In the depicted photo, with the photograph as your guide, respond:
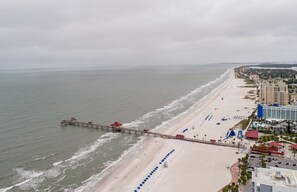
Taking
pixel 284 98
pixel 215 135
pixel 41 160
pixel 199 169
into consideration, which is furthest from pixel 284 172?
pixel 284 98

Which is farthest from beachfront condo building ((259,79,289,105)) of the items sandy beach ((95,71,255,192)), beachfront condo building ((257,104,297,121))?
sandy beach ((95,71,255,192))

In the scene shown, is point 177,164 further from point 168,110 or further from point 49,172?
point 168,110

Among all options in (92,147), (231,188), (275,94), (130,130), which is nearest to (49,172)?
(92,147)

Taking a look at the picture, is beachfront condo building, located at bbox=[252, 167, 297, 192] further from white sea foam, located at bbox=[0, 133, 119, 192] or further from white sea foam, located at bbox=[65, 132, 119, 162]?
white sea foam, located at bbox=[65, 132, 119, 162]

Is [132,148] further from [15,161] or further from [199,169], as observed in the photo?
[15,161]

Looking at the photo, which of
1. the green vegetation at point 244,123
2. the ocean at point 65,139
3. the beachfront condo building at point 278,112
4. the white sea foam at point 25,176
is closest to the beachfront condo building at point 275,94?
the beachfront condo building at point 278,112

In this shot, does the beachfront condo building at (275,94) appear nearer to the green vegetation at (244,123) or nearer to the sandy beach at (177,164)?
the green vegetation at (244,123)
